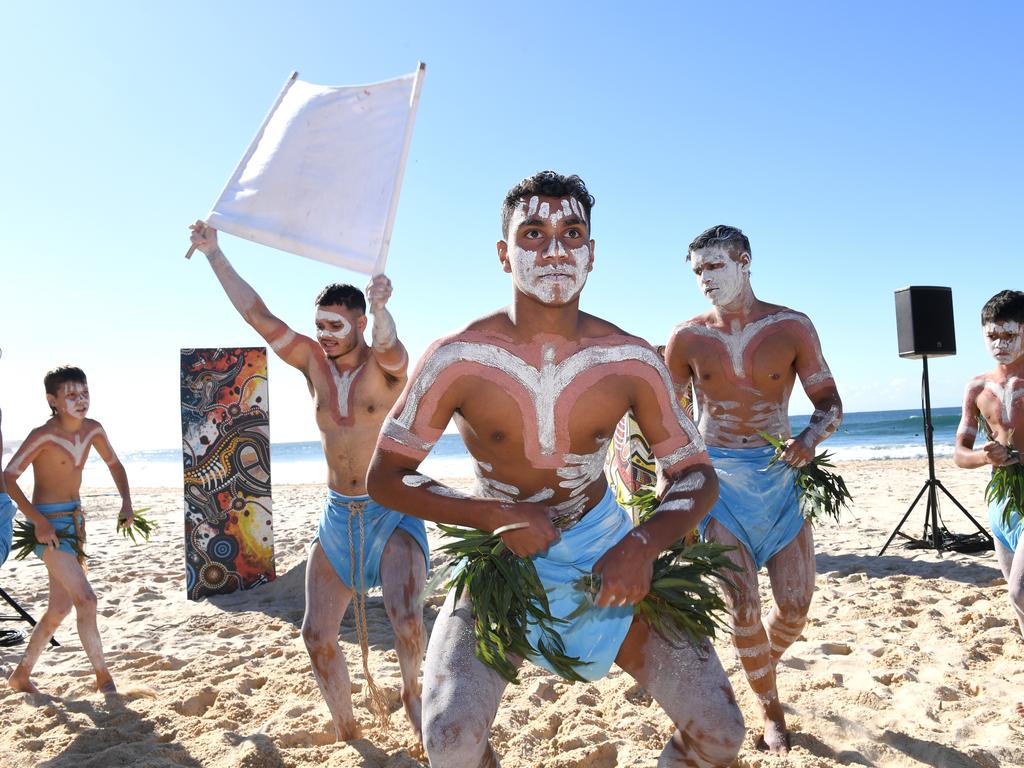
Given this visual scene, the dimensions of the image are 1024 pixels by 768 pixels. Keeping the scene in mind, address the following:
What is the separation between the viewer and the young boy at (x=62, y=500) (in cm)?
557

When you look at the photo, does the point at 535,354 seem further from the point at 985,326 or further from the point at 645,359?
the point at 985,326

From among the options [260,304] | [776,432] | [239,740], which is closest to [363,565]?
[239,740]

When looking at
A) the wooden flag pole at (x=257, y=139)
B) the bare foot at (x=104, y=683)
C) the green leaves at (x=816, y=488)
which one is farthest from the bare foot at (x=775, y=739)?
the bare foot at (x=104, y=683)

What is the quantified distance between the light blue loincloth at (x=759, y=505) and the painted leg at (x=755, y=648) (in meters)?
0.19

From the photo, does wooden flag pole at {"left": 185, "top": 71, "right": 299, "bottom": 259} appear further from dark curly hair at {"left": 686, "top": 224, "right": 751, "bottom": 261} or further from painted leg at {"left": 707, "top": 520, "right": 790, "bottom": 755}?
painted leg at {"left": 707, "top": 520, "right": 790, "bottom": 755}

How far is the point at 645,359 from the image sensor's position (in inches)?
112

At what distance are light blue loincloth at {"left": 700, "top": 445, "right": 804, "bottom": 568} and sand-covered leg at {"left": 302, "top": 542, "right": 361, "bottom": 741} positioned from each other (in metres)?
2.08

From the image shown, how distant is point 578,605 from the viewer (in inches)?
Answer: 104

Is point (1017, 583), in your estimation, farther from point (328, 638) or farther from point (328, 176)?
point (328, 176)

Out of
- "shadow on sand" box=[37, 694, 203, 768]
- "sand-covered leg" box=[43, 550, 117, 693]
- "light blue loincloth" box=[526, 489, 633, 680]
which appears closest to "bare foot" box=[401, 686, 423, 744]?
"shadow on sand" box=[37, 694, 203, 768]

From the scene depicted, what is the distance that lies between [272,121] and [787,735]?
4.40m

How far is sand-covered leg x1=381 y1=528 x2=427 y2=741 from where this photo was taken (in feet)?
12.9

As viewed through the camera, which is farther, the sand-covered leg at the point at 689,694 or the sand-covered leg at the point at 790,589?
the sand-covered leg at the point at 790,589

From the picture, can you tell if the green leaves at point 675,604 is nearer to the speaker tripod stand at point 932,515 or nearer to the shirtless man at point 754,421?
the shirtless man at point 754,421
